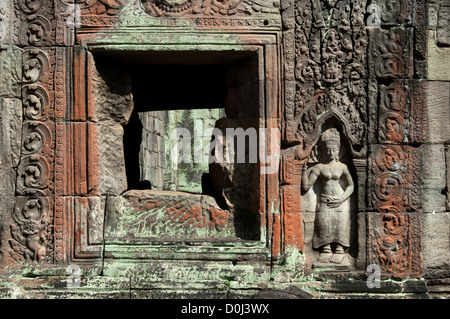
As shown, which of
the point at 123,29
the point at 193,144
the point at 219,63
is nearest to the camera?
the point at 123,29

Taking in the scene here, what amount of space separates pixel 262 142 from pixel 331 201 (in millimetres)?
869

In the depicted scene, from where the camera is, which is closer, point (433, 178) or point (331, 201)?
point (331, 201)

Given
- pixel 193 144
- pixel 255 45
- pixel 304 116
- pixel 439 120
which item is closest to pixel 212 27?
pixel 255 45

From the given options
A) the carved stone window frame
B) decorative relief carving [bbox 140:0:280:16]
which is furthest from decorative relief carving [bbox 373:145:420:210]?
decorative relief carving [bbox 140:0:280:16]

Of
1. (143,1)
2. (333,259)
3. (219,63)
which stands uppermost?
(143,1)

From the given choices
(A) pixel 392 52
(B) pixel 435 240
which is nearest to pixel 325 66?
(A) pixel 392 52

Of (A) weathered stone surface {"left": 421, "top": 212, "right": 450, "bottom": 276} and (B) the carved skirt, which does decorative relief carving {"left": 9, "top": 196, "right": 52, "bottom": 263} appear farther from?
(A) weathered stone surface {"left": 421, "top": 212, "right": 450, "bottom": 276}

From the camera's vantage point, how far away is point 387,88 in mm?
5523

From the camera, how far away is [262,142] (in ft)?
18.0

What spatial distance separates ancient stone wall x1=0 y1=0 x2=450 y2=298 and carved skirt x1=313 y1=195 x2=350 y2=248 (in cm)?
1

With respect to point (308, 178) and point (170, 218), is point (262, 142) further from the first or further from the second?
point (170, 218)

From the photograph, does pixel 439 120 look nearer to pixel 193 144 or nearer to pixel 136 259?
pixel 136 259

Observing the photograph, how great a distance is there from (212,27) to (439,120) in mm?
2376

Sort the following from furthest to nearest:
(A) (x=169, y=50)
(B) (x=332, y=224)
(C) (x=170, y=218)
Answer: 1. (C) (x=170, y=218)
2. (B) (x=332, y=224)
3. (A) (x=169, y=50)
